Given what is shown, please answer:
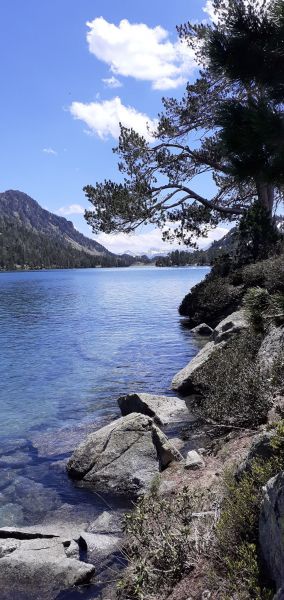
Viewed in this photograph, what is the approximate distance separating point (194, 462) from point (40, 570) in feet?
10.4

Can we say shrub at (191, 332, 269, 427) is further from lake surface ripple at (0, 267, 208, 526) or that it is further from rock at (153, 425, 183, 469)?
lake surface ripple at (0, 267, 208, 526)

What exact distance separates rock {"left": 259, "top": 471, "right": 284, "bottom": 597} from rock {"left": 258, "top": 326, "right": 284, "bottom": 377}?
5.35 metres

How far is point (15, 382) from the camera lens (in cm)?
1908

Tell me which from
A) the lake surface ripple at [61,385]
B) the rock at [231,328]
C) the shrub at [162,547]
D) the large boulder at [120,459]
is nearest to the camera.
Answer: the shrub at [162,547]

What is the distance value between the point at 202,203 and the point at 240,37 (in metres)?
28.8

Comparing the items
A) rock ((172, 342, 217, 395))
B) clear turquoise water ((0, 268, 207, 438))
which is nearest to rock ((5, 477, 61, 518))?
clear turquoise water ((0, 268, 207, 438))

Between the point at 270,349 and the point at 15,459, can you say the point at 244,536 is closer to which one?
the point at 270,349

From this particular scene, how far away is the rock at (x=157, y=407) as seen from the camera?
12492 mm

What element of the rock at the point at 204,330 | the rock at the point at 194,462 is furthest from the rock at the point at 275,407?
the rock at the point at 204,330

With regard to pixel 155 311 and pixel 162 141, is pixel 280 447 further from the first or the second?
pixel 155 311

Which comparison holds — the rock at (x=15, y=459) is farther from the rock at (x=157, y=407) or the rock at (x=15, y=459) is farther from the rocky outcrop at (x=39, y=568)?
the rocky outcrop at (x=39, y=568)

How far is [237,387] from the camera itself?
32.0 ft

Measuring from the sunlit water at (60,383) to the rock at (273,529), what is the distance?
514cm

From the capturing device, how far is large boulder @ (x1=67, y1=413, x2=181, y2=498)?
9336 mm
